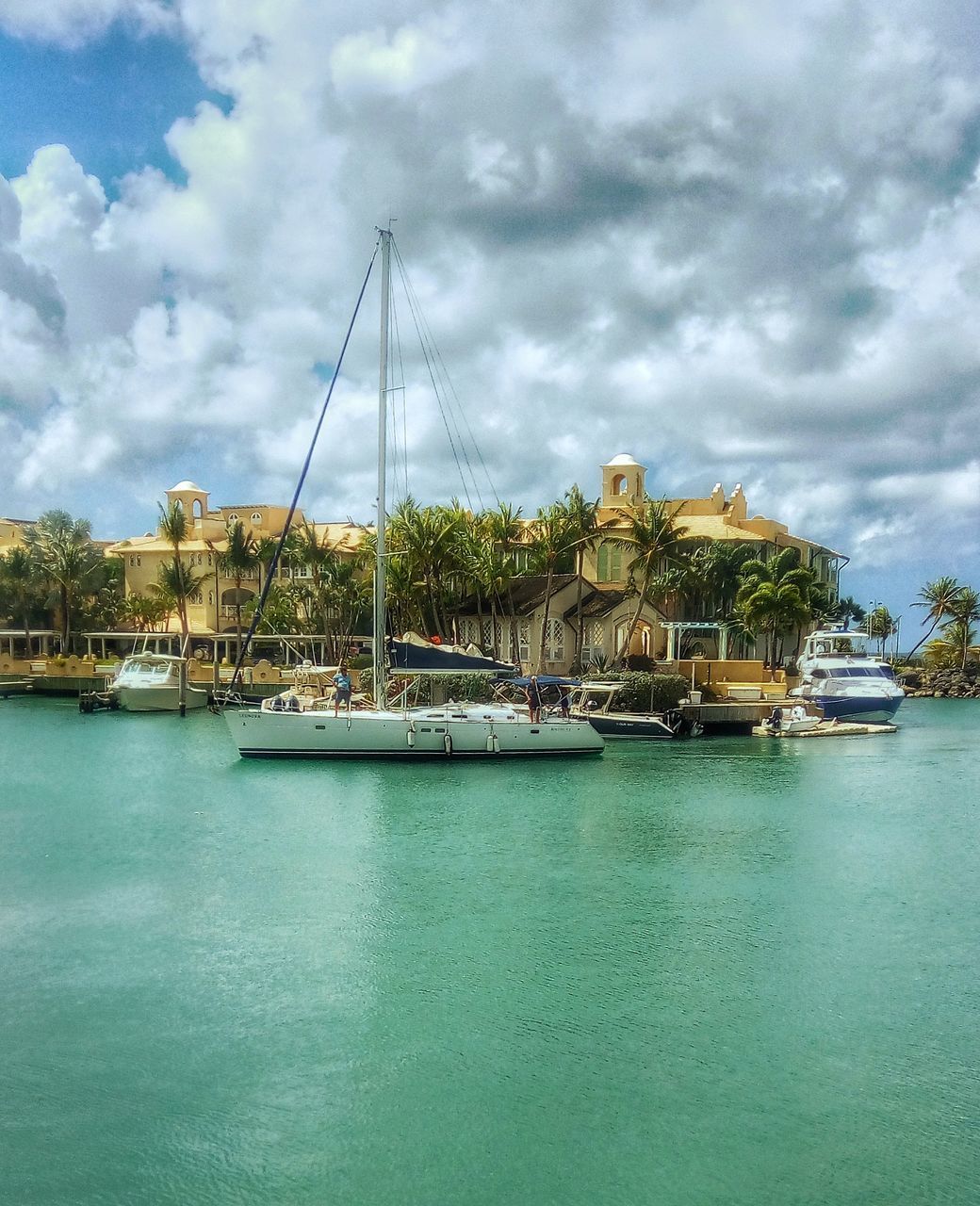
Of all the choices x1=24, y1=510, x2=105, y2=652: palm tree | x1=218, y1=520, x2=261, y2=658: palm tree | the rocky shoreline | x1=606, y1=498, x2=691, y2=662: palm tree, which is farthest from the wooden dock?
the rocky shoreline

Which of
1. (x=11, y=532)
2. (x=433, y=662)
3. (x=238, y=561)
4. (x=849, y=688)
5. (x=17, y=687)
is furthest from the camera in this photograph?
(x=11, y=532)

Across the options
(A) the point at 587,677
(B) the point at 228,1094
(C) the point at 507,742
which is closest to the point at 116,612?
(A) the point at 587,677

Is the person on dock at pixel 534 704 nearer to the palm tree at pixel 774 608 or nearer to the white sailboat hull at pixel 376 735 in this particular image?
the white sailboat hull at pixel 376 735

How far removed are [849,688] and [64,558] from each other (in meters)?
58.3

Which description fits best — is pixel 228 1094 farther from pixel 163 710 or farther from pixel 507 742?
pixel 163 710

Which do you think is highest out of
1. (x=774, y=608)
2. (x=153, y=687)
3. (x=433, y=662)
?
(x=774, y=608)

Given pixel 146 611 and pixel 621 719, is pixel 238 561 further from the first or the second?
pixel 621 719

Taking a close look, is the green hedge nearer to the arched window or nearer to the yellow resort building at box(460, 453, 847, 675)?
the yellow resort building at box(460, 453, 847, 675)

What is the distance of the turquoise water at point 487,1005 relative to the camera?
11.9 metres

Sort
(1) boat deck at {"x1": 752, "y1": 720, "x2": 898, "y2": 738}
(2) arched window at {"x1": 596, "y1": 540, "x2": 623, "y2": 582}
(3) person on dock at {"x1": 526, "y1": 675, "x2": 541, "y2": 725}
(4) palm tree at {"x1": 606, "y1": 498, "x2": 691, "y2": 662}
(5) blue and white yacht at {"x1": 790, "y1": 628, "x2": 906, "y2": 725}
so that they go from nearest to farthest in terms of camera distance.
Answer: (3) person on dock at {"x1": 526, "y1": 675, "x2": 541, "y2": 725} → (1) boat deck at {"x1": 752, "y1": 720, "x2": 898, "y2": 738} → (5) blue and white yacht at {"x1": 790, "y1": 628, "x2": 906, "y2": 725} → (4) palm tree at {"x1": 606, "y1": 498, "x2": 691, "y2": 662} → (2) arched window at {"x1": 596, "y1": 540, "x2": 623, "y2": 582}

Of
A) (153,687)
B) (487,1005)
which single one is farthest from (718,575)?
(487,1005)

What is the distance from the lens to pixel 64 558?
83.2 m

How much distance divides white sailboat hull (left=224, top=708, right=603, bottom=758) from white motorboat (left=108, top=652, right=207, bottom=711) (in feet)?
83.0

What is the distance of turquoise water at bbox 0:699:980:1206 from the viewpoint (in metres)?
11.9
